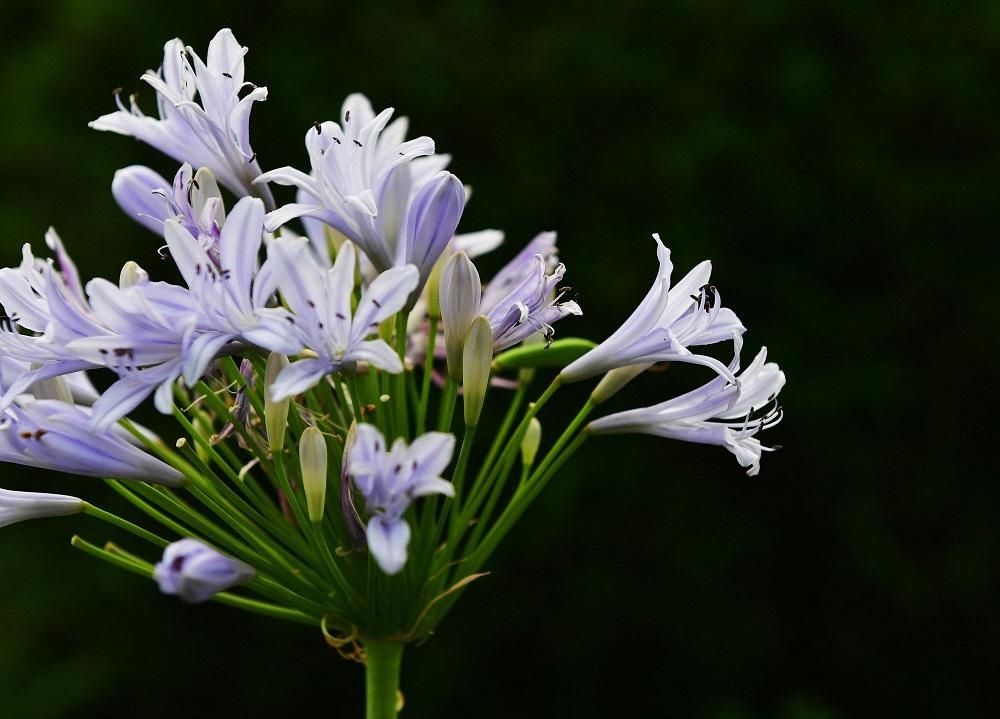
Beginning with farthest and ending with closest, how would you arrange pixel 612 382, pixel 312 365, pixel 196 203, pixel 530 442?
pixel 530 442 < pixel 612 382 < pixel 196 203 < pixel 312 365

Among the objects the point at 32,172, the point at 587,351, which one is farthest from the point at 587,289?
the point at 587,351

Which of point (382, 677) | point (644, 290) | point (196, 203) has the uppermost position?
point (196, 203)

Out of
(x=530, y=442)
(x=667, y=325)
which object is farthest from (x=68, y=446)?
(x=667, y=325)

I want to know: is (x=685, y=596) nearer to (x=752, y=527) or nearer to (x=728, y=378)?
(x=752, y=527)

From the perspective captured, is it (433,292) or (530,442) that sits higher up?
(433,292)

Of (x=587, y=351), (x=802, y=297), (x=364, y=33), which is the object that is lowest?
(x=802, y=297)

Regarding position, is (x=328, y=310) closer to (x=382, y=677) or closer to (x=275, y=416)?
(x=275, y=416)
